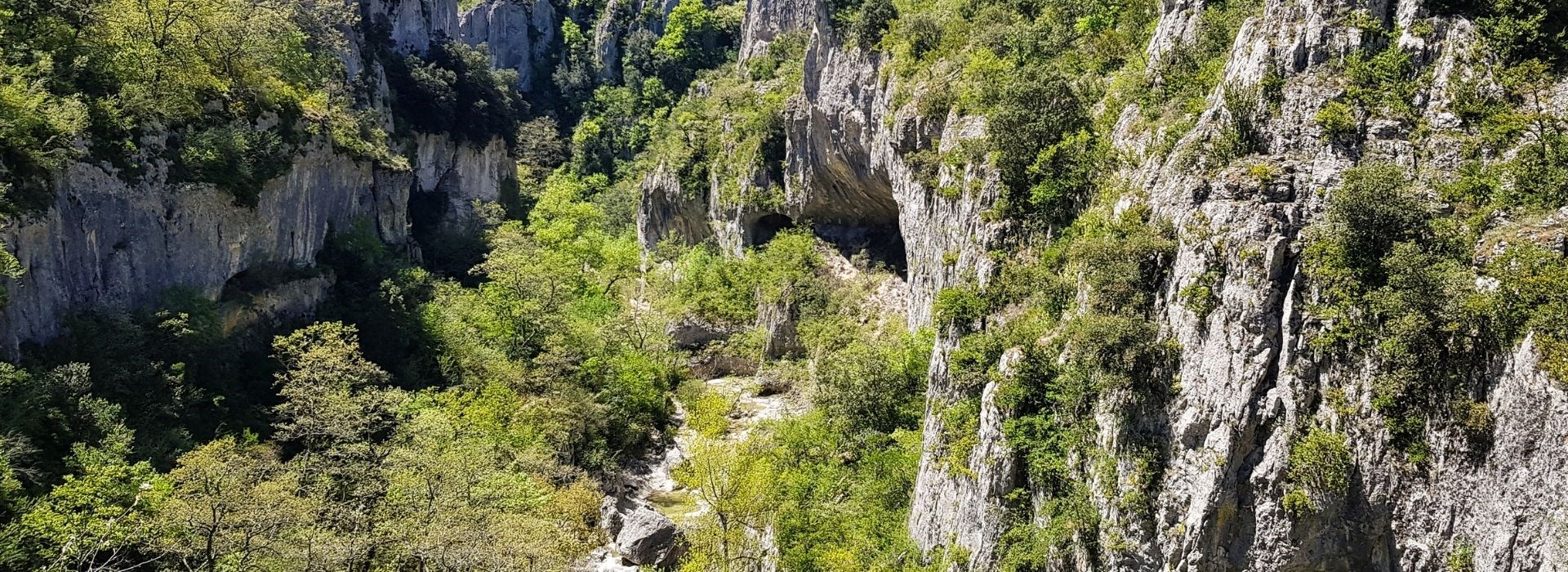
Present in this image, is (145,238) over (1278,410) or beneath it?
over

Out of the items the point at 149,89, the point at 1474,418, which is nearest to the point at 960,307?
the point at 1474,418

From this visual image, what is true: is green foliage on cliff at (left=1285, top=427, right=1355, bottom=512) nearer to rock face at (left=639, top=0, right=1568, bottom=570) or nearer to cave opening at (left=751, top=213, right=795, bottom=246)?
rock face at (left=639, top=0, right=1568, bottom=570)

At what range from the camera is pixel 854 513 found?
2431 centimetres

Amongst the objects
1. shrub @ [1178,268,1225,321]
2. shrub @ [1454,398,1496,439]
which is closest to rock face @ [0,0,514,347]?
shrub @ [1178,268,1225,321]

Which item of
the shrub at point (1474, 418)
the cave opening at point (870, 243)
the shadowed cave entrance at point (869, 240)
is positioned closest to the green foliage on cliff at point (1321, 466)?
the shrub at point (1474, 418)

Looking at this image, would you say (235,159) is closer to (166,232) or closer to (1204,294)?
(166,232)

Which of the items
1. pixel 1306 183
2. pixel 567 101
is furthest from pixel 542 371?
pixel 567 101

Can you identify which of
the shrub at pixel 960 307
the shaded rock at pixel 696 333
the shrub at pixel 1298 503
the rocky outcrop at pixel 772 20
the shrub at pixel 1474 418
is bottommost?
the shaded rock at pixel 696 333

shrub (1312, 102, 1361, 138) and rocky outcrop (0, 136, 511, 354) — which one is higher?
shrub (1312, 102, 1361, 138)

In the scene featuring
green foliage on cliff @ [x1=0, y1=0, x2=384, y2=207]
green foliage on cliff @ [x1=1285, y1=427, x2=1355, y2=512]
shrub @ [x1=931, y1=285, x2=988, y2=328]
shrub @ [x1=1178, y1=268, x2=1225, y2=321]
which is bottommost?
green foliage on cliff @ [x1=1285, y1=427, x2=1355, y2=512]

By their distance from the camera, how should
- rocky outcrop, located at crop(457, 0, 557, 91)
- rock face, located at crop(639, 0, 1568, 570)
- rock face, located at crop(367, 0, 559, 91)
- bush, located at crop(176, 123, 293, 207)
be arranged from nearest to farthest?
rock face, located at crop(639, 0, 1568, 570) < bush, located at crop(176, 123, 293, 207) < rock face, located at crop(367, 0, 559, 91) < rocky outcrop, located at crop(457, 0, 557, 91)

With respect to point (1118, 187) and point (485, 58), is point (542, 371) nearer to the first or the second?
point (1118, 187)

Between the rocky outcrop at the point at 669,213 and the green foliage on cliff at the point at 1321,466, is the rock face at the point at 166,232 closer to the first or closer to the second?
the rocky outcrop at the point at 669,213

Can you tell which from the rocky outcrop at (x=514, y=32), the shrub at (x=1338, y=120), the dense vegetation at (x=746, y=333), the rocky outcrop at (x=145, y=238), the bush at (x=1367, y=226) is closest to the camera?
the bush at (x=1367, y=226)
